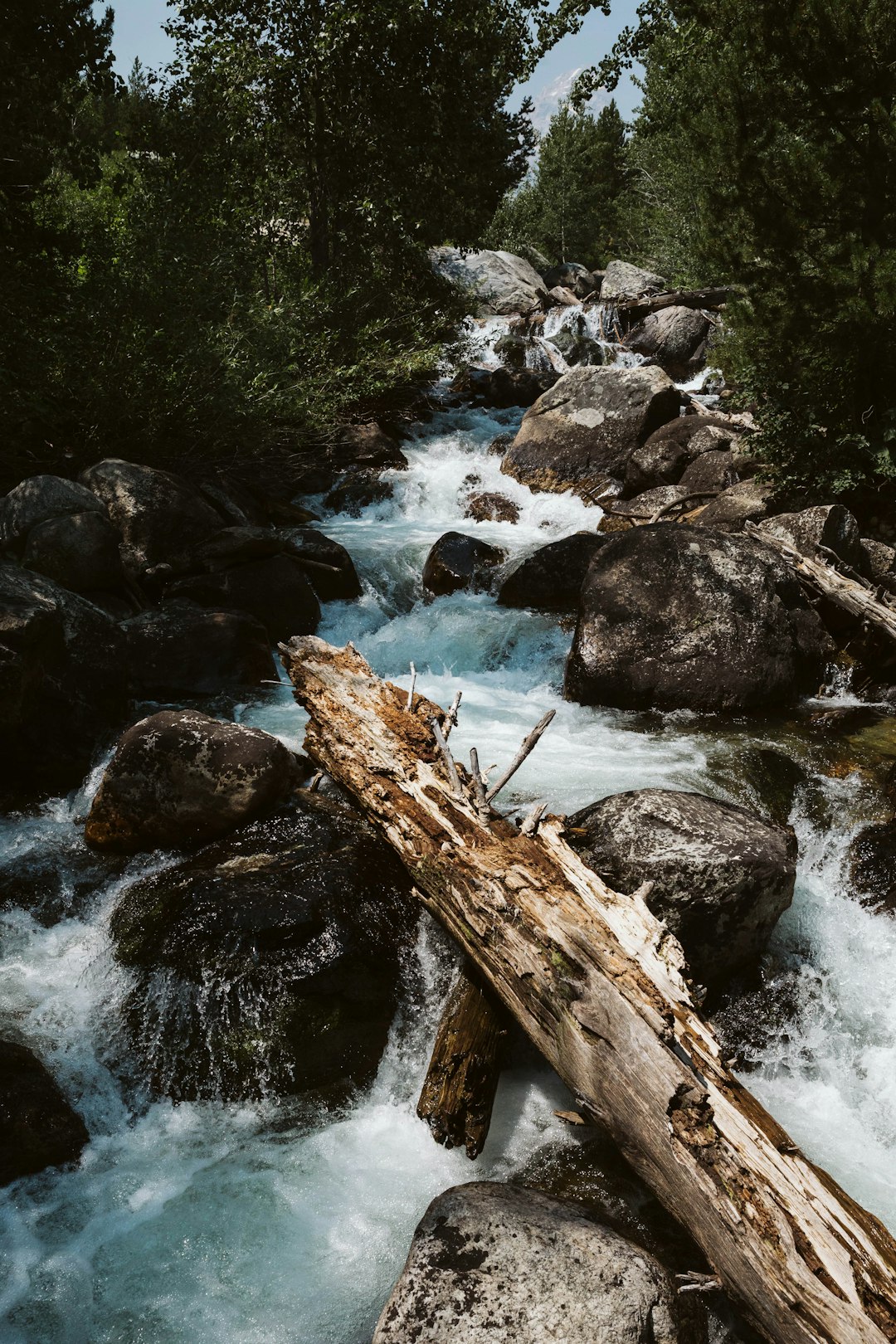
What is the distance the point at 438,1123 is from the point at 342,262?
17.1m

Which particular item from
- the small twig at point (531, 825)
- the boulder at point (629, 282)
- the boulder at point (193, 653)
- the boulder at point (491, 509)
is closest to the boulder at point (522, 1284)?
the small twig at point (531, 825)

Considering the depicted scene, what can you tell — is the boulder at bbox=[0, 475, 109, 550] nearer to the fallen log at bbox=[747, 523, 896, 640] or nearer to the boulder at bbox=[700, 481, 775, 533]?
the fallen log at bbox=[747, 523, 896, 640]

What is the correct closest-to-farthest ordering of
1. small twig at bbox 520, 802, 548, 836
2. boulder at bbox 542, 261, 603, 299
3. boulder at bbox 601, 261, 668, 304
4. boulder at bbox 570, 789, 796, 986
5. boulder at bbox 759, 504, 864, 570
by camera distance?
small twig at bbox 520, 802, 548, 836 < boulder at bbox 570, 789, 796, 986 < boulder at bbox 759, 504, 864, 570 < boulder at bbox 601, 261, 668, 304 < boulder at bbox 542, 261, 603, 299

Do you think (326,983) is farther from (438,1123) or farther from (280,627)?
(280,627)

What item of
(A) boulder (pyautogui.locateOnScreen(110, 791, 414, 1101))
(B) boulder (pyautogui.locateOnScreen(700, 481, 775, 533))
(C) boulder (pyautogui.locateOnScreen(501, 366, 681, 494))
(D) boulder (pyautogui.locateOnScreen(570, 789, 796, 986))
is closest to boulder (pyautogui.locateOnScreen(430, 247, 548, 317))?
(C) boulder (pyautogui.locateOnScreen(501, 366, 681, 494))

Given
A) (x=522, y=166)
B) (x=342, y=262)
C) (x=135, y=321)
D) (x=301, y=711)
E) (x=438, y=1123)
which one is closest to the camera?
(x=438, y=1123)

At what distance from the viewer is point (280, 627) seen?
8.69 meters

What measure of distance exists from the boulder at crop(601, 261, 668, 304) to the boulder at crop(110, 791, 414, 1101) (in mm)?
23859

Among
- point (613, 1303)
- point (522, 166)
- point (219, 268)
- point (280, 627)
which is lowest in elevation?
point (613, 1303)

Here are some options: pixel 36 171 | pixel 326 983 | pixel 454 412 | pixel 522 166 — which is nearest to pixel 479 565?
pixel 36 171

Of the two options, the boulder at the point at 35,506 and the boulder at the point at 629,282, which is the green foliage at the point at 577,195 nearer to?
the boulder at the point at 629,282

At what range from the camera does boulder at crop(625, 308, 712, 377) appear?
19516 millimetres

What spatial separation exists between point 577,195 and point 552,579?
120ft

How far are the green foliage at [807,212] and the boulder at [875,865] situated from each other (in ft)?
19.2
